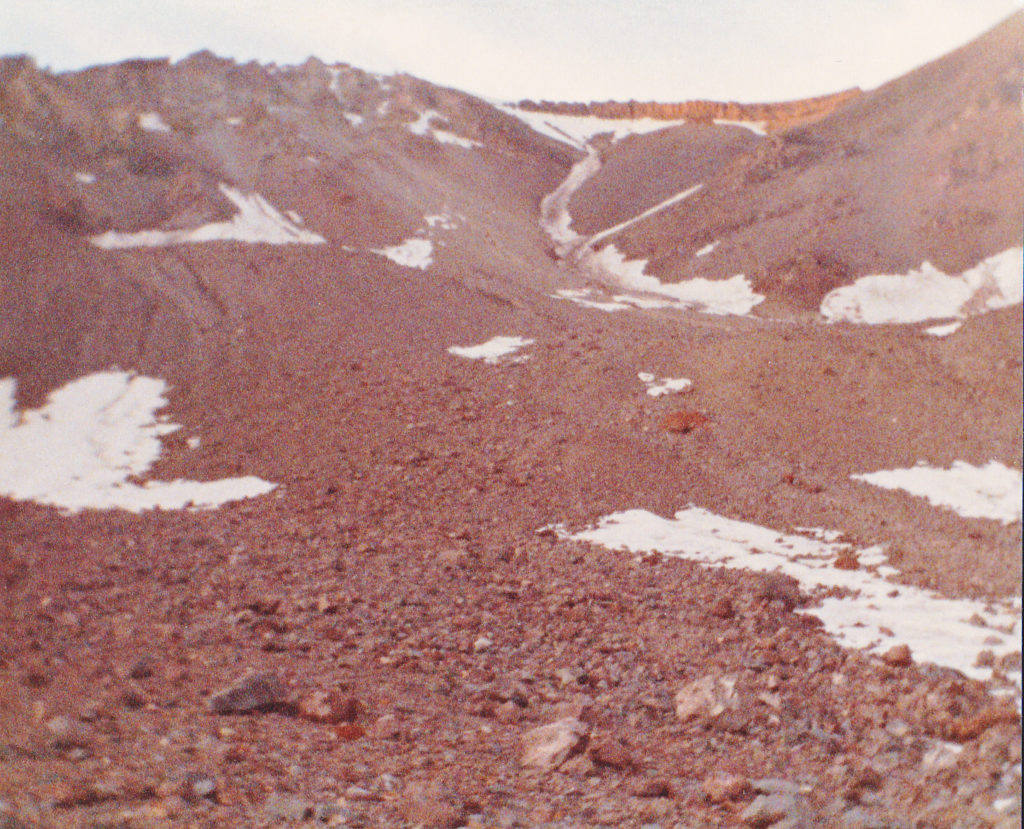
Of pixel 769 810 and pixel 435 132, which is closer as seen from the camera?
pixel 769 810

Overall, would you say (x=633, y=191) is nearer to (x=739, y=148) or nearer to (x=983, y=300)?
(x=739, y=148)

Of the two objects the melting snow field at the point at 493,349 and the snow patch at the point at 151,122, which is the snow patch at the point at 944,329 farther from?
the snow patch at the point at 151,122

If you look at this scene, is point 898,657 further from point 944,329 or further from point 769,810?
point 944,329

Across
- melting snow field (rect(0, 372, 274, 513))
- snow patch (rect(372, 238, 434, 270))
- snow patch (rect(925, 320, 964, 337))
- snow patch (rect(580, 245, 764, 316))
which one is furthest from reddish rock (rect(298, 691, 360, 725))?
snow patch (rect(372, 238, 434, 270))

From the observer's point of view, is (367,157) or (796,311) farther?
(367,157)

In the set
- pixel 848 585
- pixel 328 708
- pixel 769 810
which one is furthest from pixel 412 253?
pixel 769 810

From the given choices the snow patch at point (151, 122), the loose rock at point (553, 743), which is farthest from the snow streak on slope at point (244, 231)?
the loose rock at point (553, 743)

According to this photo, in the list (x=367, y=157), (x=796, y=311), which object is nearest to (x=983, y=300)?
(x=796, y=311)
